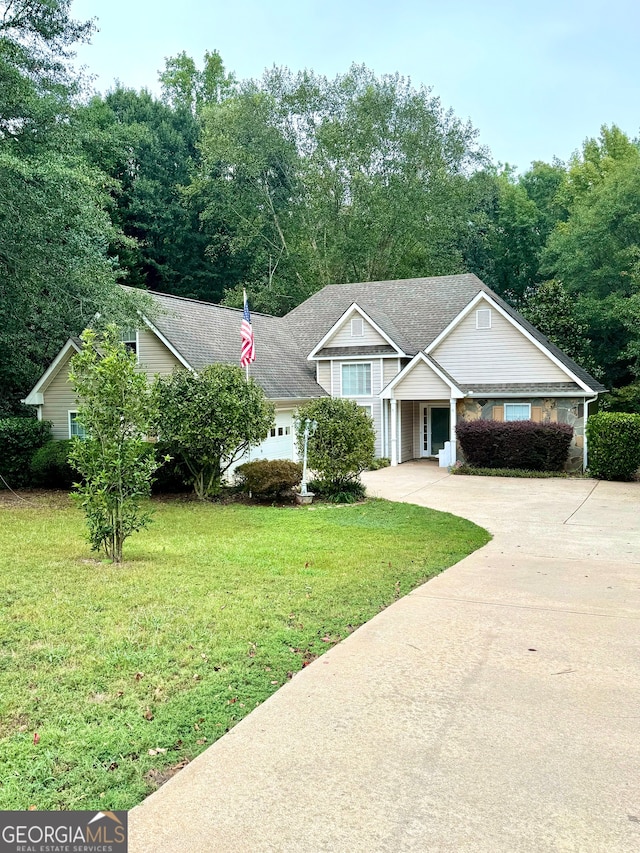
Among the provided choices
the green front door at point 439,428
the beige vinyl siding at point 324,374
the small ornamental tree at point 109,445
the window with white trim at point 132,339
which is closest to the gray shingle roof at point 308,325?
the beige vinyl siding at point 324,374

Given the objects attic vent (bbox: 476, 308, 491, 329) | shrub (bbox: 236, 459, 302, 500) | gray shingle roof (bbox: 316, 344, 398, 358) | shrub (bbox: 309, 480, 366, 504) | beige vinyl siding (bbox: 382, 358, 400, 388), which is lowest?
shrub (bbox: 309, 480, 366, 504)

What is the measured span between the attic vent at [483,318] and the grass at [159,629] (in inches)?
514

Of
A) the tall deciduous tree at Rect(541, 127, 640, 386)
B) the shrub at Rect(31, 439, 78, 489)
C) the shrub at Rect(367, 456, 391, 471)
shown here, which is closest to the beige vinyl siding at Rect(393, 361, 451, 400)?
the shrub at Rect(367, 456, 391, 471)

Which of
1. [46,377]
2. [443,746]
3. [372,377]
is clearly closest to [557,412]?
[372,377]

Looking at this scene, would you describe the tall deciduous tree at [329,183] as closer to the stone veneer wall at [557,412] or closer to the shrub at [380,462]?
the stone veneer wall at [557,412]

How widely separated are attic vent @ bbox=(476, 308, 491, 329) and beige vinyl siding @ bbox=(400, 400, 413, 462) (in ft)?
13.1

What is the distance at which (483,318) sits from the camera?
915 inches

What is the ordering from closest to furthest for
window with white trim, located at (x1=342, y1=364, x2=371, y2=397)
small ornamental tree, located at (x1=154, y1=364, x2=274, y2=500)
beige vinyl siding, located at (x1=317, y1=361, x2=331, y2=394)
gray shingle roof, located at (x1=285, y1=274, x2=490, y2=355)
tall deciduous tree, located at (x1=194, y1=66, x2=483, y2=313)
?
small ornamental tree, located at (x1=154, y1=364, x2=274, y2=500)
window with white trim, located at (x1=342, y1=364, x2=371, y2=397)
beige vinyl siding, located at (x1=317, y1=361, x2=331, y2=394)
gray shingle roof, located at (x1=285, y1=274, x2=490, y2=355)
tall deciduous tree, located at (x1=194, y1=66, x2=483, y2=313)

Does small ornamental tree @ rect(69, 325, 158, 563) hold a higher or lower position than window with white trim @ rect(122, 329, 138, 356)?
lower

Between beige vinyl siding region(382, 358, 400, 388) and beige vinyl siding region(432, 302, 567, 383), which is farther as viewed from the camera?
beige vinyl siding region(382, 358, 400, 388)

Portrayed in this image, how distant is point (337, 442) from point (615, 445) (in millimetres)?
8955

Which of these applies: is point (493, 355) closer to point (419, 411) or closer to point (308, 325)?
point (419, 411)

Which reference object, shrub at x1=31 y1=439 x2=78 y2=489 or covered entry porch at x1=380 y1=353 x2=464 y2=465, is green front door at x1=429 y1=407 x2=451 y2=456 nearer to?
covered entry porch at x1=380 y1=353 x2=464 y2=465

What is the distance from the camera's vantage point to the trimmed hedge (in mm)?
20078
